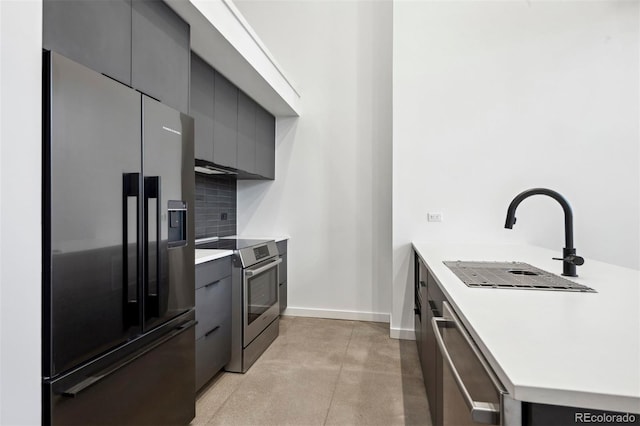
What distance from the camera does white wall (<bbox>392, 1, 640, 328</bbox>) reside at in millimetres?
2889

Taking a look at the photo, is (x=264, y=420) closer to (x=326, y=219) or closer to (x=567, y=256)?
(x=567, y=256)

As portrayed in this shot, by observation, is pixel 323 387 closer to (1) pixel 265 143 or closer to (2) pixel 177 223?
(2) pixel 177 223

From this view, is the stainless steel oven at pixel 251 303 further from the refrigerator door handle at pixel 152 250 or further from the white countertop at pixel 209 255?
the refrigerator door handle at pixel 152 250

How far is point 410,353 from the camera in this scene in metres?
2.85

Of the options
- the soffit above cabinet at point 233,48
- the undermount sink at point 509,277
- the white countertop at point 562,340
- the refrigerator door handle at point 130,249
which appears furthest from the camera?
the soffit above cabinet at point 233,48

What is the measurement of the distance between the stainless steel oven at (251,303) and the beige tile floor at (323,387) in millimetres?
99

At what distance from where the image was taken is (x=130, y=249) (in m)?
1.33

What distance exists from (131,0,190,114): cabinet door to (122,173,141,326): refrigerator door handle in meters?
0.44

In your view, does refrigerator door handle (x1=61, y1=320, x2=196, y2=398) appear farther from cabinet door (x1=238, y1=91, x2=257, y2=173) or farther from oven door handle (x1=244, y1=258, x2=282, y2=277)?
cabinet door (x1=238, y1=91, x2=257, y2=173)

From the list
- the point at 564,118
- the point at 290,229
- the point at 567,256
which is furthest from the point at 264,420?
the point at 564,118

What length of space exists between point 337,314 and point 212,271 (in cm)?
190

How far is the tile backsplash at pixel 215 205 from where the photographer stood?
10.5 ft

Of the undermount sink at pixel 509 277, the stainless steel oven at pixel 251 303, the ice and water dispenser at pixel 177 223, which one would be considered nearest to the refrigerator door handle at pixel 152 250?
the ice and water dispenser at pixel 177 223

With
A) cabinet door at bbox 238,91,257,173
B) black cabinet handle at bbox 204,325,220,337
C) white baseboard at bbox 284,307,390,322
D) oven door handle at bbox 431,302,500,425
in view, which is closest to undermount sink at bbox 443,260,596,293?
oven door handle at bbox 431,302,500,425
